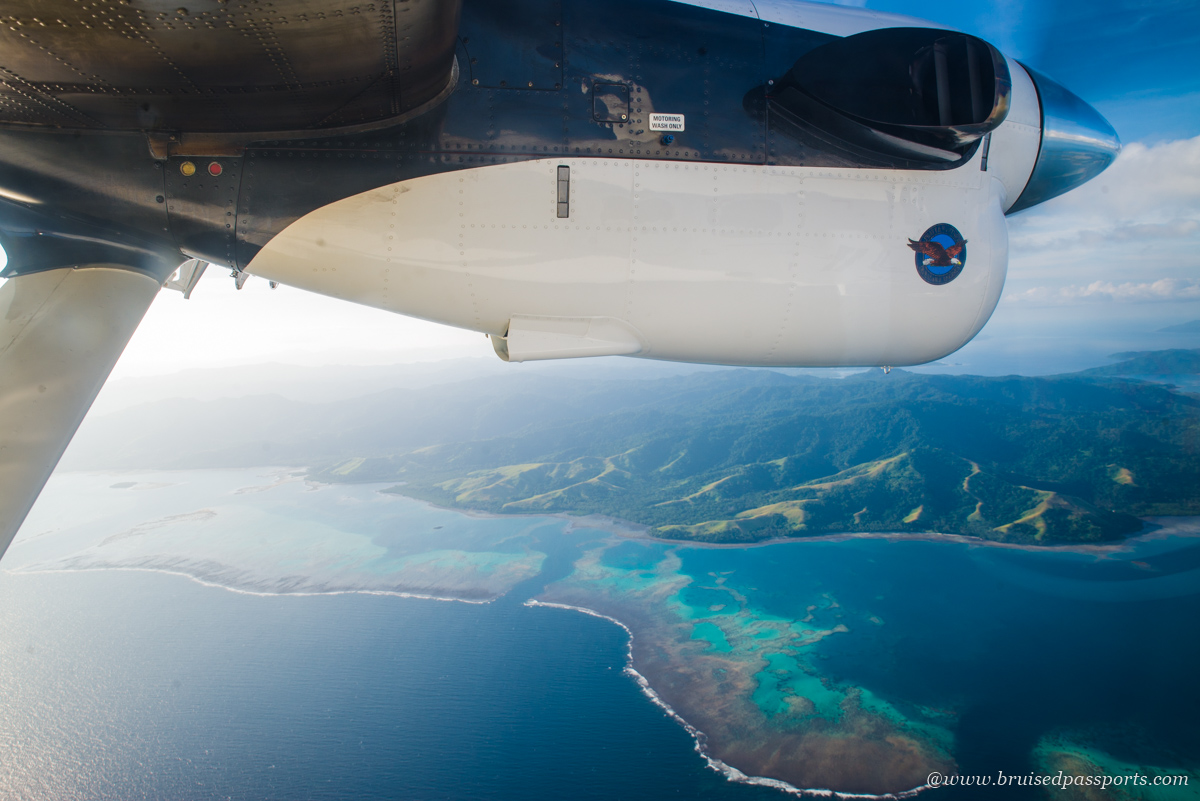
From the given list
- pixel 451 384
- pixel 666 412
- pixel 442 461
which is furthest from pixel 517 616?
pixel 451 384

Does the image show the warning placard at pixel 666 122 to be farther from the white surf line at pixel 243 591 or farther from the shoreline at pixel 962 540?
the shoreline at pixel 962 540

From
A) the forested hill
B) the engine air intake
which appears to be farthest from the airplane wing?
the forested hill

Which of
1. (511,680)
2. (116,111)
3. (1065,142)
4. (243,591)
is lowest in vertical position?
(511,680)

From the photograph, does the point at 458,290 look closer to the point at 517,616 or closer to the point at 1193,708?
the point at 517,616

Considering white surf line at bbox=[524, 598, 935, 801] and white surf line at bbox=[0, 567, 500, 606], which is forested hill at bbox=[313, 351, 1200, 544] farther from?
white surf line at bbox=[524, 598, 935, 801]

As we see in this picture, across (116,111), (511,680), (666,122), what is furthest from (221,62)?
(511,680)

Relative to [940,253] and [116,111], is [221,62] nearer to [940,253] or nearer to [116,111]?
[116,111]
